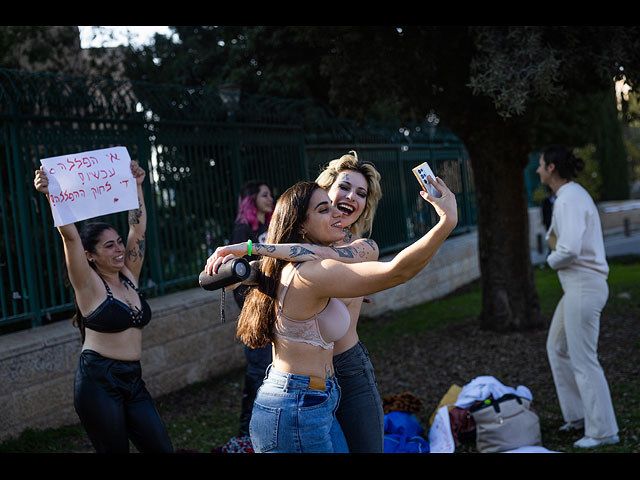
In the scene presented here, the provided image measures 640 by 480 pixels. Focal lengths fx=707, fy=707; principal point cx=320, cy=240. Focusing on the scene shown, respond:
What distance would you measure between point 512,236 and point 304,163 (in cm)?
306

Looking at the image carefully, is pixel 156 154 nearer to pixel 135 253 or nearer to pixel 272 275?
pixel 135 253

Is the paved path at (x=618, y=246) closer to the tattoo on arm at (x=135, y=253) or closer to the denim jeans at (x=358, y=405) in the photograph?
the tattoo on arm at (x=135, y=253)

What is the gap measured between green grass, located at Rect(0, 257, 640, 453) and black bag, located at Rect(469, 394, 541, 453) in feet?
1.03

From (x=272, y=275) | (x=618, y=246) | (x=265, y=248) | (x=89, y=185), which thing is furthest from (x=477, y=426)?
(x=618, y=246)

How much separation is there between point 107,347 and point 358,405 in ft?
4.64

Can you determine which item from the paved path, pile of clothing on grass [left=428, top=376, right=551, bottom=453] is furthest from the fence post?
→ the paved path

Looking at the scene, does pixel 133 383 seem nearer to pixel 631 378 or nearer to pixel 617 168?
pixel 631 378

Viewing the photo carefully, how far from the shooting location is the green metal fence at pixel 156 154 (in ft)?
20.0

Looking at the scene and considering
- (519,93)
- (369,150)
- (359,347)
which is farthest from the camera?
(369,150)

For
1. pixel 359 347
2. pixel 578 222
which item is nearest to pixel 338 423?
pixel 359 347

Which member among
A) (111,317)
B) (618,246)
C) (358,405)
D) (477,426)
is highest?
(111,317)

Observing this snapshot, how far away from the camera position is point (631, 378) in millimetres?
6703

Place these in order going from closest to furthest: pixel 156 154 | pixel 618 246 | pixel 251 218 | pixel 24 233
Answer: pixel 251 218 < pixel 24 233 < pixel 156 154 < pixel 618 246

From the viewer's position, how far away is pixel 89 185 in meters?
3.86
